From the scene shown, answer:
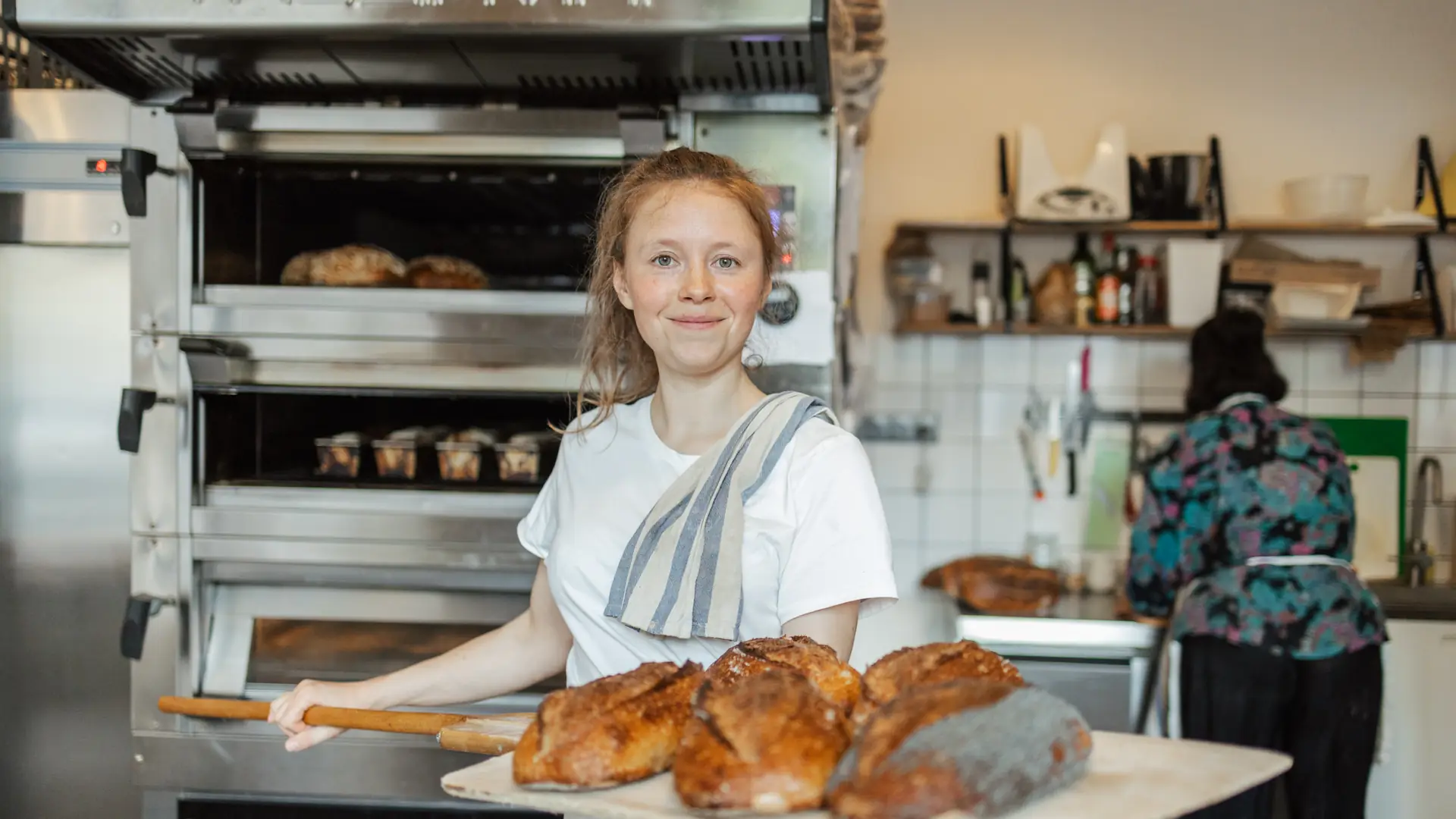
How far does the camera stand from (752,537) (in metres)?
1.15

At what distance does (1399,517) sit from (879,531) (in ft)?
9.82

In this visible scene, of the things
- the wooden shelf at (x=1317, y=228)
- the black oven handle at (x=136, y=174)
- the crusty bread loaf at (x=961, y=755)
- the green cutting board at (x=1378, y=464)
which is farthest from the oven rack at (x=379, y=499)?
the green cutting board at (x=1378, y=464)

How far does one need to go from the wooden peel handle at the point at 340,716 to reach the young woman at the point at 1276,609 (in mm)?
2065

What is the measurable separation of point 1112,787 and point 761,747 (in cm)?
22

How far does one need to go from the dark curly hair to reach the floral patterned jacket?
0.05 m

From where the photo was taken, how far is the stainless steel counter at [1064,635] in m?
2.94

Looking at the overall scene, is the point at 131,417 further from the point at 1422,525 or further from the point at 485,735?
the point at 1422,525

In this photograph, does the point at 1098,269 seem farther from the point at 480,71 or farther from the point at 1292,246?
the point at 480,71

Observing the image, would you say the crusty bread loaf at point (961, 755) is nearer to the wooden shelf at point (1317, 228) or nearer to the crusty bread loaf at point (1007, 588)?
the crusty bread loaf at point (1007, 588)

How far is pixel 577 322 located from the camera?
5.97 ft

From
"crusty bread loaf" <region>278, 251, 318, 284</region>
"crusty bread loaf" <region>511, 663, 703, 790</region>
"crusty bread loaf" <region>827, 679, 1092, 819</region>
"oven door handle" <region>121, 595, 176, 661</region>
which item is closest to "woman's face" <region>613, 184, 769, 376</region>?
"crusty bread loaf" <region>511, 663, 703, 790</region>

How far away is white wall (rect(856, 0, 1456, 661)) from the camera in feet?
11.5

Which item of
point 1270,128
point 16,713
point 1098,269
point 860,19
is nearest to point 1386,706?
point 1098,269

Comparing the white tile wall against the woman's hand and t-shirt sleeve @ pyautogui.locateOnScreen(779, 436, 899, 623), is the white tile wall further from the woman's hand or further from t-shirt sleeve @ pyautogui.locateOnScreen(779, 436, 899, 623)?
the woman's hand
